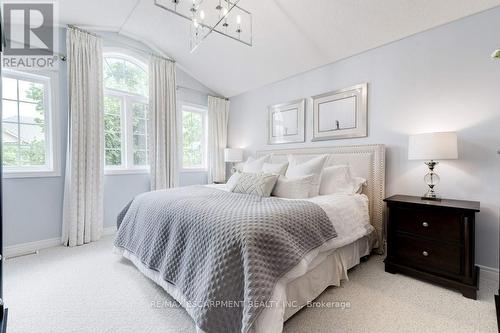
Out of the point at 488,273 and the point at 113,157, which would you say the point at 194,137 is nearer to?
the point at 113,157

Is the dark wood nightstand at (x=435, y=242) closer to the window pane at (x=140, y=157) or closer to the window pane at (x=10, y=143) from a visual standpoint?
the window pane at (x=140, y=157)

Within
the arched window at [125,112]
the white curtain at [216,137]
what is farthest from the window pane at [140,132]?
the white curtain at [216,137]

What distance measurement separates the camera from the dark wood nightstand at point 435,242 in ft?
6.16

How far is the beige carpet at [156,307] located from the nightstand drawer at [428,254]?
0.18m

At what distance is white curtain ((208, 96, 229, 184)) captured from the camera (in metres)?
4.76

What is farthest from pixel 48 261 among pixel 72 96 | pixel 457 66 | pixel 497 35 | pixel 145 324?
pixel 497 35

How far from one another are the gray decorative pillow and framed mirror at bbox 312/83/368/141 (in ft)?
4.11

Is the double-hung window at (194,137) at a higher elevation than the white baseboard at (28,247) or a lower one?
higher

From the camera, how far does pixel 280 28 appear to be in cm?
297

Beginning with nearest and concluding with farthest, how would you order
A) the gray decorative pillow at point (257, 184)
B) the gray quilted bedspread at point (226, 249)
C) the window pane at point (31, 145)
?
the gray quilted bedspread at point (226, 249) < the gray decorative pillow at point (257, 184) < the window pane at point (31, 145)

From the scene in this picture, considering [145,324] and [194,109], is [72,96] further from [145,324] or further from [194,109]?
[145,324]

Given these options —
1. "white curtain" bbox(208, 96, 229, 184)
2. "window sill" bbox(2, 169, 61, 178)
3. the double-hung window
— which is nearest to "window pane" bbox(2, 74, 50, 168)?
"window sill" bbox(2, 169, 61, 178)

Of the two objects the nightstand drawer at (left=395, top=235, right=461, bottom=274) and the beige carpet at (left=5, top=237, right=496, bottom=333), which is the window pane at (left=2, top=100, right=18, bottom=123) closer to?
the beige carpet at (left=5, top=237, right=496, bottom=333)

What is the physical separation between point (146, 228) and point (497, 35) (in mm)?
3641
